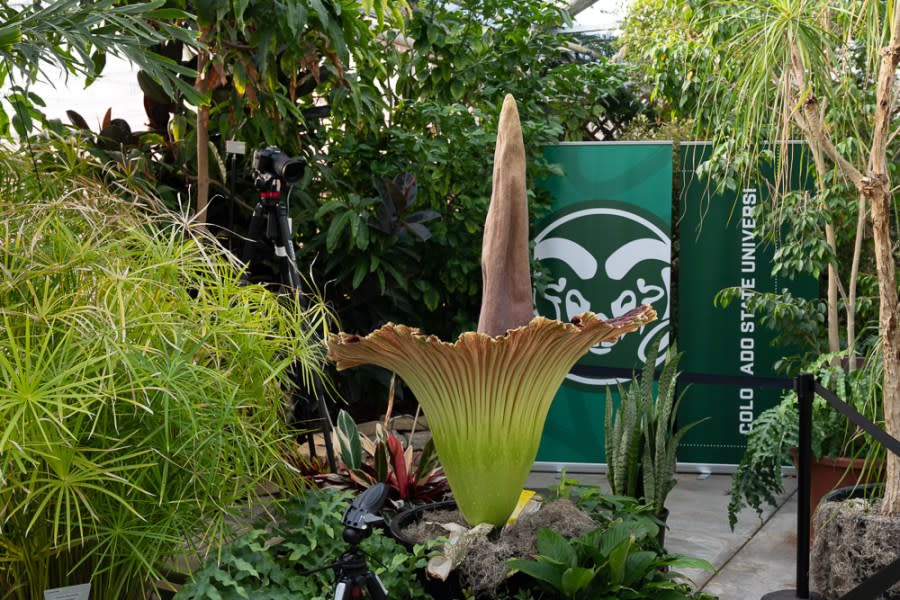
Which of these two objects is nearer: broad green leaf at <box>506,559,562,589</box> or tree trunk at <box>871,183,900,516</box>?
broad green leaf at <box>506,559,562,589</box>

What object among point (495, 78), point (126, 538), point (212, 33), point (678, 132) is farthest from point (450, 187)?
point (126, 538)

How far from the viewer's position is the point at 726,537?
4.05m

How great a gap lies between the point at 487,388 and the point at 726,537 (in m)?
2.09

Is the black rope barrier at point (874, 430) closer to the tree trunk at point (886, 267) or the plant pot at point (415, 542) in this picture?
the tree trunk at point (886, 267)

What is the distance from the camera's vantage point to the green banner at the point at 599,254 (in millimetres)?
4965

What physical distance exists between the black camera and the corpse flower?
937mm

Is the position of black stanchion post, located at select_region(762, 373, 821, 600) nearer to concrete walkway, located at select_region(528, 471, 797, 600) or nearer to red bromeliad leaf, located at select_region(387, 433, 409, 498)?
concrete walkway, located at select_region(528, 471, 797, 600)

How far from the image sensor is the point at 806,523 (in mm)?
2955

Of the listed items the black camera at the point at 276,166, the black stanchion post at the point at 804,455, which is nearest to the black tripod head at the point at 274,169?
the black camera at the point at 276,166

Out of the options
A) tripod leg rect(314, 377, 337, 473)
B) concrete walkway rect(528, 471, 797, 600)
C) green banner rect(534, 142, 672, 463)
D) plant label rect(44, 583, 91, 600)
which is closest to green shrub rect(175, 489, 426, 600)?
plant label rect(44, 583, 91, 600)

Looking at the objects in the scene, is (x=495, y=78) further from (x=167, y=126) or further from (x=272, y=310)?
(x=272, y=310)

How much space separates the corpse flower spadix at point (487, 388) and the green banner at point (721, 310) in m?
2.65

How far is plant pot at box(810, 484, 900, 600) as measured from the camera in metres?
2.88

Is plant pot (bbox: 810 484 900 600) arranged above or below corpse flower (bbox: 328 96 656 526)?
below
